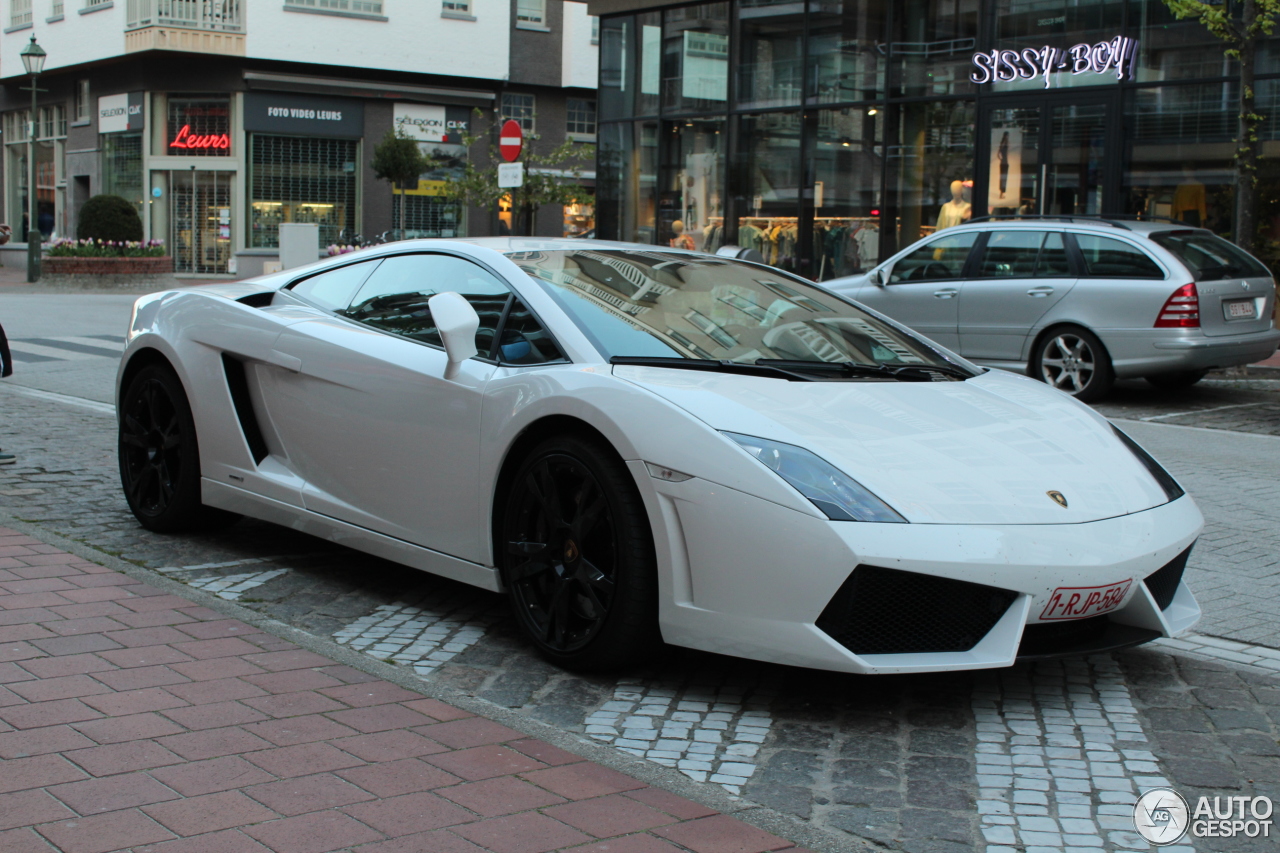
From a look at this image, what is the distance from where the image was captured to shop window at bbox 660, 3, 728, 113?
21.7 meters

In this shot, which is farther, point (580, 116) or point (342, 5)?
point (580, 116)

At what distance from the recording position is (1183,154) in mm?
16422

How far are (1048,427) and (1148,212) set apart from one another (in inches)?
551

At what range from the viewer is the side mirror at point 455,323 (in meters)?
4.18

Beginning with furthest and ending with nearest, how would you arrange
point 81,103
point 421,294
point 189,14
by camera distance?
1. point 81,103
2. point 189,14
3. point 421,294

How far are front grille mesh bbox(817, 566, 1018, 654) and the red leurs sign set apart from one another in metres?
35.7

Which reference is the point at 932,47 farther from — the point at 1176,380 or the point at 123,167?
the point at 123,167

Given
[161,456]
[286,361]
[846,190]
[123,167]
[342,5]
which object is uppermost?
[342,5]

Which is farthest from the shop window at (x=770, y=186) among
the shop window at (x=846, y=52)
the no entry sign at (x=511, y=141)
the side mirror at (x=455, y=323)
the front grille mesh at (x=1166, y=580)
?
the front grille mesh at (x=1166, y=580)

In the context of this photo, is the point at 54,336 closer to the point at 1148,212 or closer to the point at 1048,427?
the point at 1148,212

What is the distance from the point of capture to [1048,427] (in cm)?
410

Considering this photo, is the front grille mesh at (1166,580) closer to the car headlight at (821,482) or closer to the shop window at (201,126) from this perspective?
the car headlight at (821,482)

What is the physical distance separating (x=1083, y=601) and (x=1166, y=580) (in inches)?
18.7

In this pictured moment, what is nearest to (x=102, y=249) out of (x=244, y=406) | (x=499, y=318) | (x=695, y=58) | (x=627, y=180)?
(x=627, y=180)
